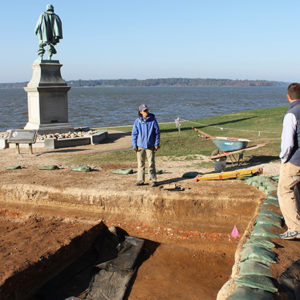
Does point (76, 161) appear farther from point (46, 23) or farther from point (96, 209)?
point (46, 23)

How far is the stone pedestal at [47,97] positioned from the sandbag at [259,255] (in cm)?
1323

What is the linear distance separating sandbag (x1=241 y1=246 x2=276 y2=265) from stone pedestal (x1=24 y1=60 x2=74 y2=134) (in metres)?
13.2

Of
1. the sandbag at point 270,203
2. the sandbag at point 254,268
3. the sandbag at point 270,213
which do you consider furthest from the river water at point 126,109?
the sandbag at point 254,268

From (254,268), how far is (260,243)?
2.07ft

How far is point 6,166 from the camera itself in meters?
A: 11.4

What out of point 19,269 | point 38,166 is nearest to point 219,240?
point 19,269

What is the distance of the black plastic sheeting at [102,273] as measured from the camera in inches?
238

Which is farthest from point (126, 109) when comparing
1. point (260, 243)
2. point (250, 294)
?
point (250, 294)

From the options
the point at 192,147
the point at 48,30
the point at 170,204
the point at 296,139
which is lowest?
the point at 170,204

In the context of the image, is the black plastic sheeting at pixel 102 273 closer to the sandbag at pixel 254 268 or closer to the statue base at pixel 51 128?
the sandbag at pixel 254 268

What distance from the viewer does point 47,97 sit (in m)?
16.8

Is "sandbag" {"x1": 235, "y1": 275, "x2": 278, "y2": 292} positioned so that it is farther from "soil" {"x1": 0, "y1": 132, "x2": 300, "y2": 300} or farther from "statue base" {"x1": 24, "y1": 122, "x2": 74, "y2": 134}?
"statue base" {"x1": 24, "y1": 122, "x2": 74, "y2": 134}

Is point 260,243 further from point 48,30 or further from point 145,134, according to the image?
point 48,30

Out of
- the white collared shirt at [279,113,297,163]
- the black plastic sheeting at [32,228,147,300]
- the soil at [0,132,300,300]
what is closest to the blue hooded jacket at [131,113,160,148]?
the soil at [0,132,300,300]
